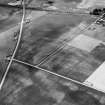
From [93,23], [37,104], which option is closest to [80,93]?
[37,104]

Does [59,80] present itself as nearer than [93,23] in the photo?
Yes

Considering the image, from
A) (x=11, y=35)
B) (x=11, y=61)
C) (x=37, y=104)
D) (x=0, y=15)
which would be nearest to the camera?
(x=37, y=104)

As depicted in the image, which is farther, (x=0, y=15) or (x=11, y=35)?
(x=0, y=15)

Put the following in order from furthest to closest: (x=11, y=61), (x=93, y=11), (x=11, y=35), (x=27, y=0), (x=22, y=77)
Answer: (x=27, y=0) → (x=93, y=11) → (x=11, y=35) → (x=11, y=61) → (x=22, y=77)

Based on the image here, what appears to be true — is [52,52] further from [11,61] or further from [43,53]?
[11,61]

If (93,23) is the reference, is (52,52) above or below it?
below

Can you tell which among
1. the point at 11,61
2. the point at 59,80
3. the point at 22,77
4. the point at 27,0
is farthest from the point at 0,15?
the point at 59,80

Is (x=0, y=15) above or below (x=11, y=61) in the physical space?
above

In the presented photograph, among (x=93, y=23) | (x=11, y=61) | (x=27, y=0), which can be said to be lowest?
(x=11, y=61)

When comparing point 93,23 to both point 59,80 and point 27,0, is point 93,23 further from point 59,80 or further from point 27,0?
point 27,0
